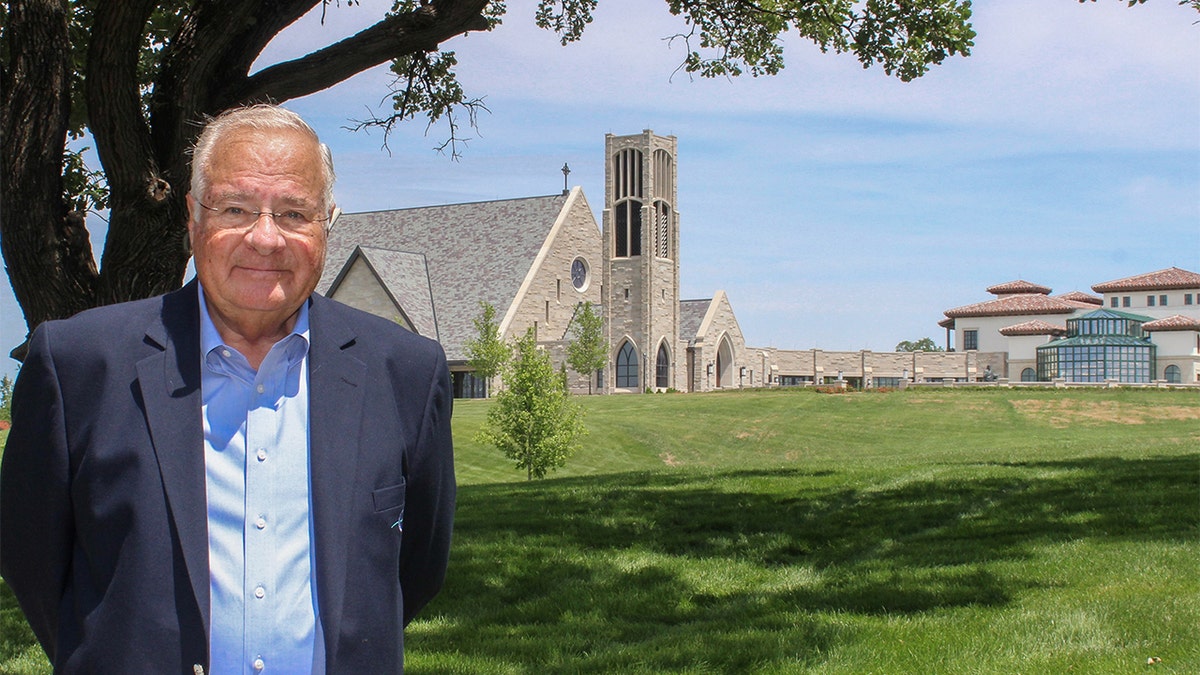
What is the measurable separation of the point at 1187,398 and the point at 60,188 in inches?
1980

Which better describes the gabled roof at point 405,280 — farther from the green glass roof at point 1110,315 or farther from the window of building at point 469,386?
the green glass roof at point 1110,315

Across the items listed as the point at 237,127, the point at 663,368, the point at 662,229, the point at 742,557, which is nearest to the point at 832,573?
the point at 742,557

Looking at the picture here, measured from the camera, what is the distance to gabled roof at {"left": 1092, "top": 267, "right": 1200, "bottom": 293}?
3435 inches

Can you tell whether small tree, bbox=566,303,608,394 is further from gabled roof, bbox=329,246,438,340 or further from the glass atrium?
the glass atrium

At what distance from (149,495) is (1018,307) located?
89474 millimetres

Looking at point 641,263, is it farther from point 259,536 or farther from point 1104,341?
point 259,536

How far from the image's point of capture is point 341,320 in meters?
2.99

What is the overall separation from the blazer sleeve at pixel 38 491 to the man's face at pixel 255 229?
0.45m

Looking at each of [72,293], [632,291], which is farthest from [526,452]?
[632,291]

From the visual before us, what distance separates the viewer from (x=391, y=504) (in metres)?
2.87

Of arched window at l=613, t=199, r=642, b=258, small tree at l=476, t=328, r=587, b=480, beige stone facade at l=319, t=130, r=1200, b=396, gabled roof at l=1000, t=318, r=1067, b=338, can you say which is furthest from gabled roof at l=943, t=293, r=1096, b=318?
small tree at l=476, t=328, r=587, b=480

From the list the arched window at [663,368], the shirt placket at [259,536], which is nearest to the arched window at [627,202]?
the arched window at [663,368]

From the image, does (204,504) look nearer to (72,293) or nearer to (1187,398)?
(72,293)

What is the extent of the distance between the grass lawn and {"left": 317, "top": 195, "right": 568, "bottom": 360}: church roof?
39.7 meters
